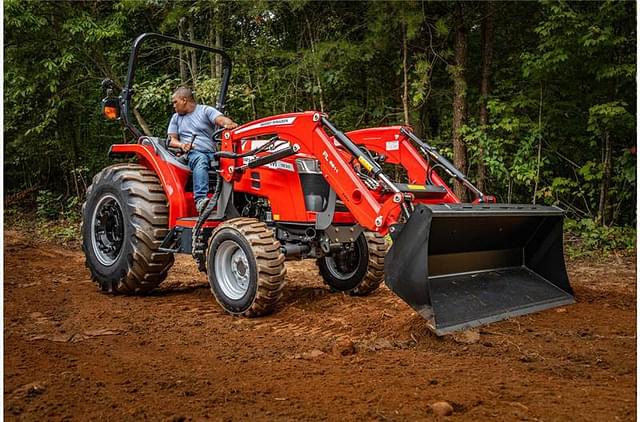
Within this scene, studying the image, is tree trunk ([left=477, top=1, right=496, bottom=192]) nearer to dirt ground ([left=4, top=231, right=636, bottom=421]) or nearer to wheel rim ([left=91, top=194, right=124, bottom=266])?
dirt ground ([left=4, top=231, right=636, bottom=421])

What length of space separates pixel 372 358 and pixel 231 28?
934 centimetres

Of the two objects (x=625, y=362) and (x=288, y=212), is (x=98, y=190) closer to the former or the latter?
(x=288, y=212)

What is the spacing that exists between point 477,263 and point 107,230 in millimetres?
3672

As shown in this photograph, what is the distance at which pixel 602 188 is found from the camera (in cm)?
906

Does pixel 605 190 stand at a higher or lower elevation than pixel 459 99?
lower

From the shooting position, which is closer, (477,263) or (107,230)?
(477,263)

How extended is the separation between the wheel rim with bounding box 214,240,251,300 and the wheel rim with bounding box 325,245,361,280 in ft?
4.15

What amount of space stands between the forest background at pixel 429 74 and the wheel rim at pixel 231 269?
16.9ft

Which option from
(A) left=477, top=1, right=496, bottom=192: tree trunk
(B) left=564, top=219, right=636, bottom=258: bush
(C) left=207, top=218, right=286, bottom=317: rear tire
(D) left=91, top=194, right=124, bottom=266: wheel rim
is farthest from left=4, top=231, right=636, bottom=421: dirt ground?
(A) left=477, top=1, right=496, bottom=192: tree trunk

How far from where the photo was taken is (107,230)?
6012mm

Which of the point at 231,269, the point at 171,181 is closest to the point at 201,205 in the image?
the point at 171,181

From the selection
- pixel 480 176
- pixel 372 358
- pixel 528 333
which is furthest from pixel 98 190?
pixel 480 176

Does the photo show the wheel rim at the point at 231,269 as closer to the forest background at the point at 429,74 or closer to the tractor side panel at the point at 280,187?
the tractor side panel at the point at 280,187

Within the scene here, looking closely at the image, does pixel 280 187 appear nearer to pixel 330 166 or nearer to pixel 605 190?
pixel 330 166
